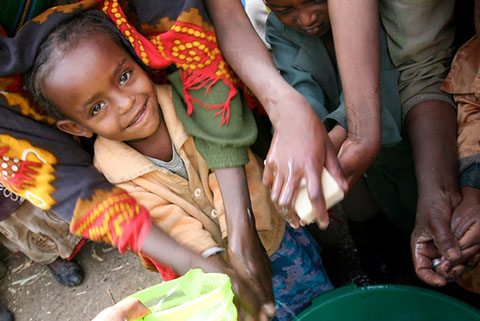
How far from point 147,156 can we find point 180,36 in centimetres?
29

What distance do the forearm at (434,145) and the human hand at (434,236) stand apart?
21mm

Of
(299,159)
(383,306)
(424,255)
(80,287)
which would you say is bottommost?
(80,287)

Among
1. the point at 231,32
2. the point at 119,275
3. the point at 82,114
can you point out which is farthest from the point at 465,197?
the point at 119,275

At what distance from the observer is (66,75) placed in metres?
1.01

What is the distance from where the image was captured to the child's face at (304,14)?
1.14m

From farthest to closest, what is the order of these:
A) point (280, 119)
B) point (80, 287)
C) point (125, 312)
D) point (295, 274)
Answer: point (80, 287) → point (295, 274) → point (280, 119) → point (125, 312)

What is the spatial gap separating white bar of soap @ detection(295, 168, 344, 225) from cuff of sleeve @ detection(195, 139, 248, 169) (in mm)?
275

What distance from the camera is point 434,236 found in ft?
3.49

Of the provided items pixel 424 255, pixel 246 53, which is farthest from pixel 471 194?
pixel 246 53

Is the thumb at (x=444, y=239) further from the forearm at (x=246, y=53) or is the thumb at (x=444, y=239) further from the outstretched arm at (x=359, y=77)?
the forearm at (x=246, y=53)

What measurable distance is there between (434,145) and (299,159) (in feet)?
1.32

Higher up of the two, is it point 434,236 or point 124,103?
point 124,103

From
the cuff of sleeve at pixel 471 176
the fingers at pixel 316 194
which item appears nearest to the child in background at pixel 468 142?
the cuff of sleeve at pixel 471 176

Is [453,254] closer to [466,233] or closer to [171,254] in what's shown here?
[466,233]
